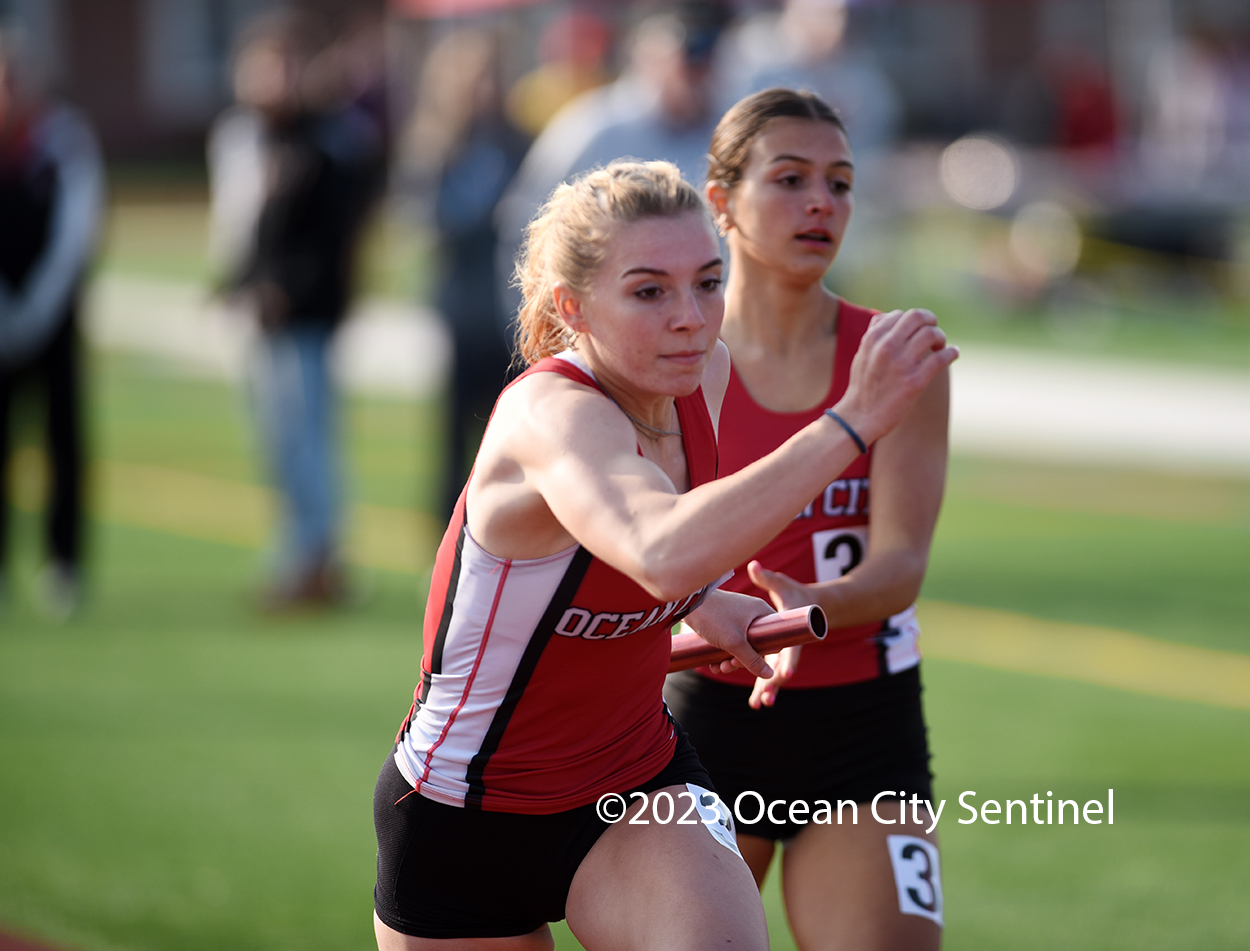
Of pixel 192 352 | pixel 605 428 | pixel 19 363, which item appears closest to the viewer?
pixel 605 428

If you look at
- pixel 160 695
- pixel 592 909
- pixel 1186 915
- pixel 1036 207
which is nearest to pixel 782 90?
pixel 592 909

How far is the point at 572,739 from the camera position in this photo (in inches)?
113

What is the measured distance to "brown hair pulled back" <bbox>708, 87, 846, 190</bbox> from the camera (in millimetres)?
3434

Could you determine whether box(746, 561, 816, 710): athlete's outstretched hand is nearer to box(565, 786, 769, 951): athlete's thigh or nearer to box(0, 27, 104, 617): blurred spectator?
box(565, 786, 769, 951): athlete's thigh

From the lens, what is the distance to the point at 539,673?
2789 mm

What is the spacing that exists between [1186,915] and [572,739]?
265 cm

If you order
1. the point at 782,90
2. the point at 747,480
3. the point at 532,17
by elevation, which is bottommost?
the point at 747,480

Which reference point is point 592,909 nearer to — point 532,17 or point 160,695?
point 160,695

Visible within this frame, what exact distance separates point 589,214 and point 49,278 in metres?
6.16

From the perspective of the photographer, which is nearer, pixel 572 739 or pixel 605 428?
pixel 605 428

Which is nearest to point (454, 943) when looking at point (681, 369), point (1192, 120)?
point (681, 369)

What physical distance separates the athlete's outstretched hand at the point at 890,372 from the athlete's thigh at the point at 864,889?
1.15 m

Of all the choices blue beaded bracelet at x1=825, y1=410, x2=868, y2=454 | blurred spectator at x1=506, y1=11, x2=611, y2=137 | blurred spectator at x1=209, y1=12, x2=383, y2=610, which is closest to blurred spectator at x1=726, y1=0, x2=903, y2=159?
blurred spectator at x1=209, y1=12, x2=383, y2=610

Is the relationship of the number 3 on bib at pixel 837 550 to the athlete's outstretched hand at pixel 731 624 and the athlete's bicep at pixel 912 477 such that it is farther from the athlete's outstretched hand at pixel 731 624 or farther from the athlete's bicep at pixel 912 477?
the athlete's outstretched hand at pixel 731 624
